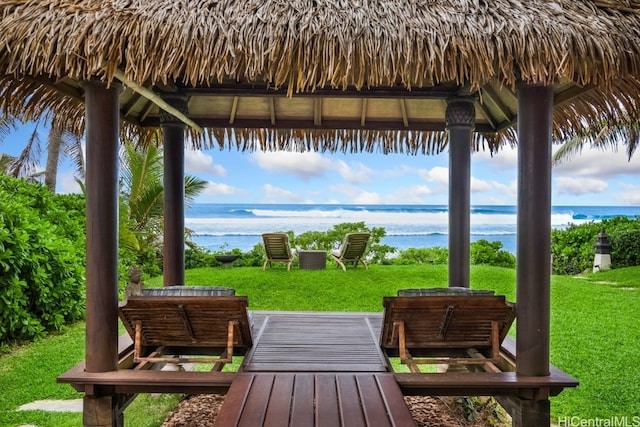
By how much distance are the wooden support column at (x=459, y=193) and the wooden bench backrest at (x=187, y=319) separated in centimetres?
221

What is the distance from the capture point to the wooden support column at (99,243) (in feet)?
9.60

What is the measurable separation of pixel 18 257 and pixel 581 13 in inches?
216

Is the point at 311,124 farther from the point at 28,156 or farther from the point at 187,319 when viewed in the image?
the point at 28,156

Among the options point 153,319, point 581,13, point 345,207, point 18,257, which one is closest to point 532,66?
point 581,13

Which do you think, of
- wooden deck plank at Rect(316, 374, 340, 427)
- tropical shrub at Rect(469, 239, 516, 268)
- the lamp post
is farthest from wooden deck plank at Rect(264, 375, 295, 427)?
A: the lamp post

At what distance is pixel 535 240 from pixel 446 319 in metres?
0.74

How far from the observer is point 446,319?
10.5ft

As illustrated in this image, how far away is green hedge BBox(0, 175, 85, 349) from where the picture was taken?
5176 millimetres

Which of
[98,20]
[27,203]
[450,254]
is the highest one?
[98,20]

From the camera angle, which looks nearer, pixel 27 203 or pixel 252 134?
pixel 252 134

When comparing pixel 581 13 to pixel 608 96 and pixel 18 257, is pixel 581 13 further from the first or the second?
pixel 18 257

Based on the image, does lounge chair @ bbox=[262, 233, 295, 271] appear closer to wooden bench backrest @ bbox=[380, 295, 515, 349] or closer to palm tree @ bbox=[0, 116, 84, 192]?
palm tree @ bbox=[0, 116, 84, 192]

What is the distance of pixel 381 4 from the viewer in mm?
3023

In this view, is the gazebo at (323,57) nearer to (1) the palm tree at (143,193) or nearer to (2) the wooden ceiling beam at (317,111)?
(2) the wooden ceiling beam at (317,111)
